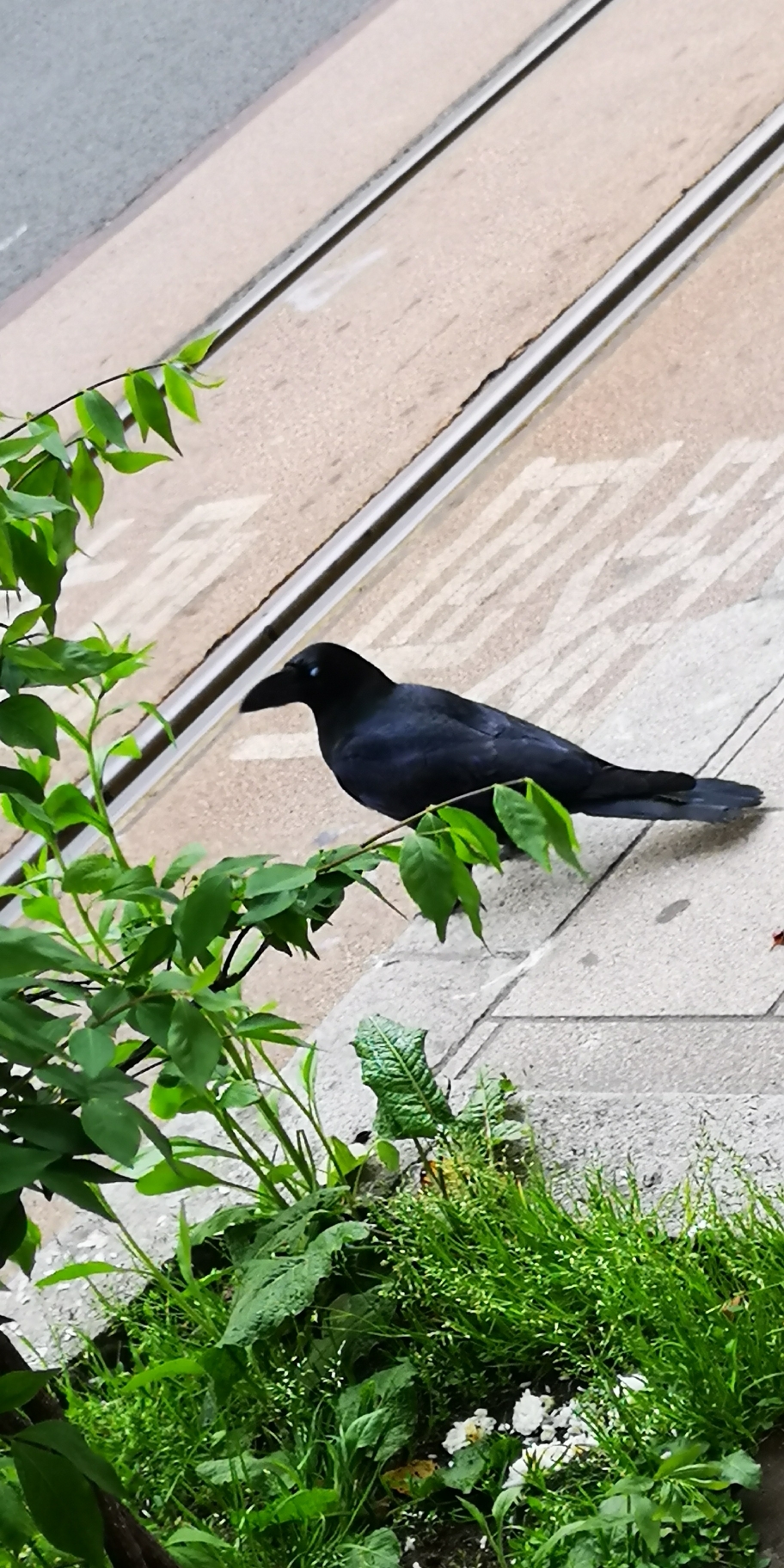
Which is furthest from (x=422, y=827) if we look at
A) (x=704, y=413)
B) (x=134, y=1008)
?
(x=704, y=413)

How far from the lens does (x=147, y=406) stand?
5.47 feet

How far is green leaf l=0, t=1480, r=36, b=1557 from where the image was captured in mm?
1192

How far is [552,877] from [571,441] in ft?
6.62

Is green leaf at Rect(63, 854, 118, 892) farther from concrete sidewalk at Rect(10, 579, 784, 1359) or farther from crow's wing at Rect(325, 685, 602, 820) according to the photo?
crow's wing at Rect(325, 685, 602, 820)

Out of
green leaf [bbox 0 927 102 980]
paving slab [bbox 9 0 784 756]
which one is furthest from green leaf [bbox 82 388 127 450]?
paving slab [bbox 9 0 784 756]

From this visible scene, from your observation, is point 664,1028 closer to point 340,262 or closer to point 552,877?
point 552,877

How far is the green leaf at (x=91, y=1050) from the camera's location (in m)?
1.20

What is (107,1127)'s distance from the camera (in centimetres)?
115

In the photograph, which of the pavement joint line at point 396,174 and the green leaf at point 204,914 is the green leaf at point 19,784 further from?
the pavement joint line at point 396,174

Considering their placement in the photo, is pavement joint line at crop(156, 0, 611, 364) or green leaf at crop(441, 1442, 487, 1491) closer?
green leaf at crop(441, 1442, 487, 1491)

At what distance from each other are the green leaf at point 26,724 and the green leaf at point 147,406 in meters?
0.37

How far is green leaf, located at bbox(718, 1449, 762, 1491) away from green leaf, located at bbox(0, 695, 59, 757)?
3.33 feet

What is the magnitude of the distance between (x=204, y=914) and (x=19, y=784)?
0.18m

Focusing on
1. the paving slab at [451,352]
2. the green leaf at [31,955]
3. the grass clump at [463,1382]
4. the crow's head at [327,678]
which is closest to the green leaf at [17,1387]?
the green leaf at [31,955]
